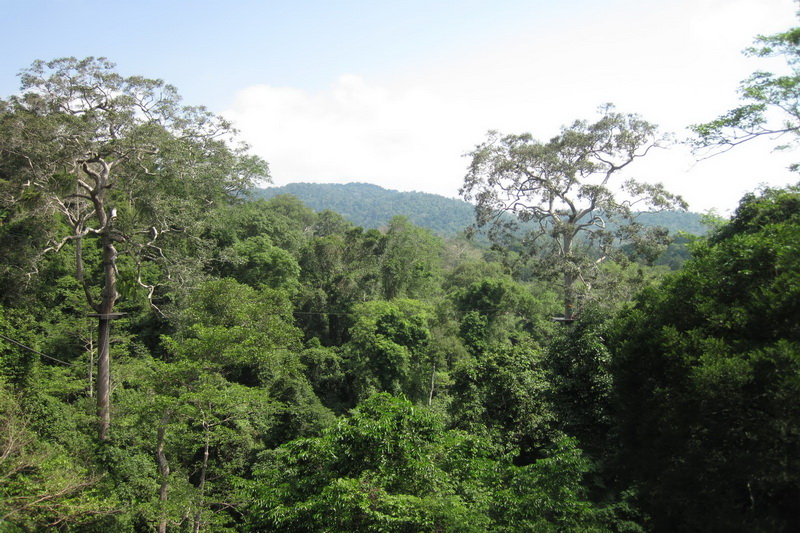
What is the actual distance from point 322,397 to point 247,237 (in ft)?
35.6

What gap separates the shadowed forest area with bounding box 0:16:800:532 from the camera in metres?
5.72

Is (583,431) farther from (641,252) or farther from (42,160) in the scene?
(42,160)

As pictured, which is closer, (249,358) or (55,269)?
(249,358)

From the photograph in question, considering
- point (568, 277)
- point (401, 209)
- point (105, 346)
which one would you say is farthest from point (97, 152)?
point (401, 209)

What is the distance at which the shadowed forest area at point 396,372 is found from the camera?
572 centimetres

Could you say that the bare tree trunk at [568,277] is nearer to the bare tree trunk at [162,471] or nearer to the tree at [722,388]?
the tree at [722,388]

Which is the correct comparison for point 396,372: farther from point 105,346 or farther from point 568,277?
point 105,346

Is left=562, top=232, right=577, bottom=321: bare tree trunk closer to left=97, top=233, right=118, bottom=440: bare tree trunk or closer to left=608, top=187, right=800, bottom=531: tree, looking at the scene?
left=608, top=187, right=800, bottom=531: tree

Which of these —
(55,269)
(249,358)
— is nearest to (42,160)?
(249,358)

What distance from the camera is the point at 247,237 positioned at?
27.9 meters

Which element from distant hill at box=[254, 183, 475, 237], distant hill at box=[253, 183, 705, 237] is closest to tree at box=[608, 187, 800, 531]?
distant hill at box=[253, 183, 705, 237]

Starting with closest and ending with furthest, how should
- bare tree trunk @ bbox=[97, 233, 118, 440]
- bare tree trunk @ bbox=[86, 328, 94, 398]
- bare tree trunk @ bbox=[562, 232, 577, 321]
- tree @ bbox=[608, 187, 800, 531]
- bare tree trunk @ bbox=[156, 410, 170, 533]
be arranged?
1. tree @ bbox=[608, 187, 800, 531]
2. bare tree trunk @ bbox=[156, 410, 170, 533]
3. bare tree trunk @ bbox=[97, 233, 118, 440]
4. bare tree trunk @ bbox=[562, 232, 577, 321]
5. bare tree trunk @ bbox=[86, 328, 94, 398]

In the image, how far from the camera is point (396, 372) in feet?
69.8

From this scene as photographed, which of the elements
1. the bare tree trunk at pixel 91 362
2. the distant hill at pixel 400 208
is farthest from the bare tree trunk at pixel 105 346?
the distant hill at pixel 400 208
